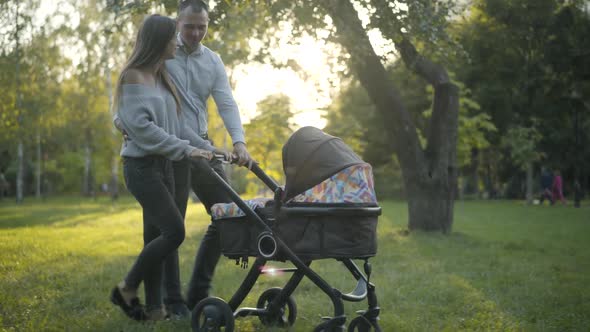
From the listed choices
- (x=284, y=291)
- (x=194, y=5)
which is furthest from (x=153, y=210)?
(x=194, y=5)

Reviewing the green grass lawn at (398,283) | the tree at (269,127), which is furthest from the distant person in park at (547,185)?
the green grass lawn at (398,283)

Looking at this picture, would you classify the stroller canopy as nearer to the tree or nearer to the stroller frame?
the stroller frame

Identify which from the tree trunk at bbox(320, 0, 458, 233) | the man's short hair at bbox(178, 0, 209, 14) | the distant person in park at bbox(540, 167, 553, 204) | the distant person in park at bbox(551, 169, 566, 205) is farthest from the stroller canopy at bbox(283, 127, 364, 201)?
the distant person in park at bbox(540, 167, 553, 204)

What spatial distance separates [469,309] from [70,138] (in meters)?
44.6

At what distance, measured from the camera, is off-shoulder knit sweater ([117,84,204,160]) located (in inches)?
173

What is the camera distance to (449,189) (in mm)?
12977

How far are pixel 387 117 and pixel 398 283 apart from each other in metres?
6.19

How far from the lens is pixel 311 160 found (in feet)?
13.4

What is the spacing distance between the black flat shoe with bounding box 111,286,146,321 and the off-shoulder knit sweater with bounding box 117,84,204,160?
0.91 m

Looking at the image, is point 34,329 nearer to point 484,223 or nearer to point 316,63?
point 316,63

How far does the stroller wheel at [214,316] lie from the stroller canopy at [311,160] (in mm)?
815

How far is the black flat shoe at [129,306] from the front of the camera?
461 centimetres

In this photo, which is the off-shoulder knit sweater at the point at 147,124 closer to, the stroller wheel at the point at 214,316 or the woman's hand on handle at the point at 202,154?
the woman's hand on handle at the point at 202,154

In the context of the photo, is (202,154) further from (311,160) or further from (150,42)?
(150,42)
